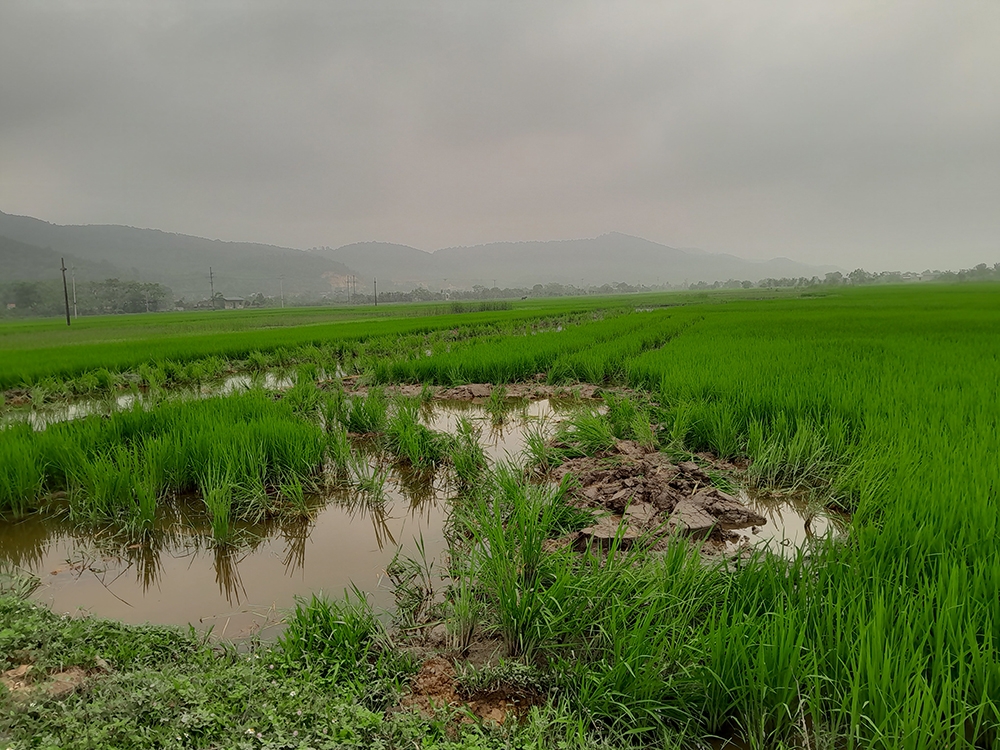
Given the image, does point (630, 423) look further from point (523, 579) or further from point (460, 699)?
point (460, 699)

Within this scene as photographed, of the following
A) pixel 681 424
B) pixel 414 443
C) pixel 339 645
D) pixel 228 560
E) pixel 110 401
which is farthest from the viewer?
pixel 110 401

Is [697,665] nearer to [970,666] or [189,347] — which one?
[970,666]

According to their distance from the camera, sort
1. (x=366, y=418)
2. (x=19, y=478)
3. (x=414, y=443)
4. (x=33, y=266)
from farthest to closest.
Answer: (x=33, y=266) → (x=366, y=418) → (x=414, y=443) → (x=19, y=478)

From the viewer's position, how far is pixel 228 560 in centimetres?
259

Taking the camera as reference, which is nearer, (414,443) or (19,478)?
(19,478)

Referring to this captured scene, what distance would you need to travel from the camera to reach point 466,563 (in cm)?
235

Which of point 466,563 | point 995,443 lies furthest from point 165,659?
point 995,443

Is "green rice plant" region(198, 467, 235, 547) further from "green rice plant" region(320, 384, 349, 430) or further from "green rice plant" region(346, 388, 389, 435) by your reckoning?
"green rice plant" region(346, 388, 389, 435)

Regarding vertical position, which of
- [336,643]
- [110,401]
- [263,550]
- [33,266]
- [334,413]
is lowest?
[263,550]

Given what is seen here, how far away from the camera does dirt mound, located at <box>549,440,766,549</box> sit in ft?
8.05

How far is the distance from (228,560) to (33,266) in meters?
232

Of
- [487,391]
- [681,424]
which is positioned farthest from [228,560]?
[487,391]

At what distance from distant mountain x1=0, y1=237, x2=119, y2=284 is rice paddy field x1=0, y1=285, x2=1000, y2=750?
204437 millimetres

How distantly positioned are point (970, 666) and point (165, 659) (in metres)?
2.51
